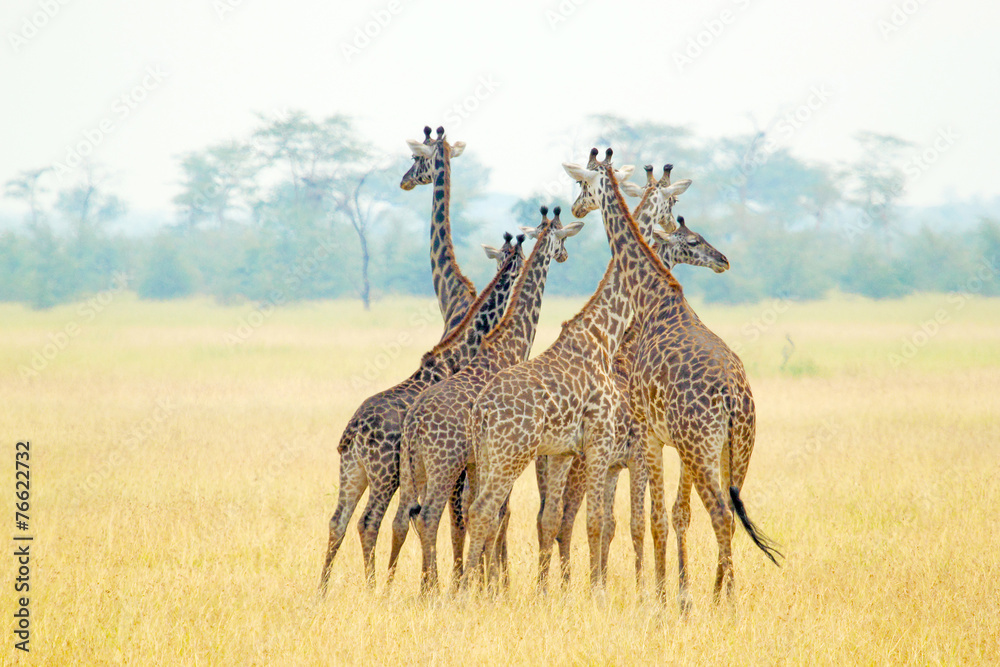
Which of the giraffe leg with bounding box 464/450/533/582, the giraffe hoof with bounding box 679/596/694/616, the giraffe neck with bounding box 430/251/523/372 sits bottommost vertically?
the giraffe hoof with bounding box 679/596/694/616

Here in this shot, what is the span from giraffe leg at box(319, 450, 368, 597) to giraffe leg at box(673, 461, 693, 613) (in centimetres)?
220

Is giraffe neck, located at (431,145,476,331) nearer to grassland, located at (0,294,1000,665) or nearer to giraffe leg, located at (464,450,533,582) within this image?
grassland, located at (0,294,1000,665)

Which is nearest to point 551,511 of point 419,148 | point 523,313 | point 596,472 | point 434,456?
point 596,472

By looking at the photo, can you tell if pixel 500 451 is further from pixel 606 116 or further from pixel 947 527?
pixel 606 116

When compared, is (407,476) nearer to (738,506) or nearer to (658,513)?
(658,513)

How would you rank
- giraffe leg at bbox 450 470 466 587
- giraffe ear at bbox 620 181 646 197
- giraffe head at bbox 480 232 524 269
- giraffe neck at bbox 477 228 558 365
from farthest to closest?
giraffe ear at bbox 620 181 646 197
giraffe head at bbox 480 232 524 269
giraffe neck at bbox 477 228 558 365
giraffe leg at bbox 450 470 466 587

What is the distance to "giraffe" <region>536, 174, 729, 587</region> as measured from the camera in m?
6.71

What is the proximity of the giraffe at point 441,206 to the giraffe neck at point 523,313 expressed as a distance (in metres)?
1.40

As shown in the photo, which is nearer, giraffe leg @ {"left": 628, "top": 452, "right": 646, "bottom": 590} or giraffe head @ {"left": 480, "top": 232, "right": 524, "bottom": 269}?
giraffe leg @ {"left": 628, "top": 452, "right": 646, "bottom": 590}

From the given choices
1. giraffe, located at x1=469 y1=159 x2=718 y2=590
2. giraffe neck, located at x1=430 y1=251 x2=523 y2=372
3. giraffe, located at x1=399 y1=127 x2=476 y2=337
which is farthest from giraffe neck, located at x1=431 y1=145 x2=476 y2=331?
giraffe, located at x1=469 y1=159 x2=718 y2=590

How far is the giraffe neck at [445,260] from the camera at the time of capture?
8.34 meters

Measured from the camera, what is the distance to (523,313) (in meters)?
6.98

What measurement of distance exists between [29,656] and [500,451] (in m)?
3.00

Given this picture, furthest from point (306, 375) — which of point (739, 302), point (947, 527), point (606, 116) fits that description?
point (606, 116)
